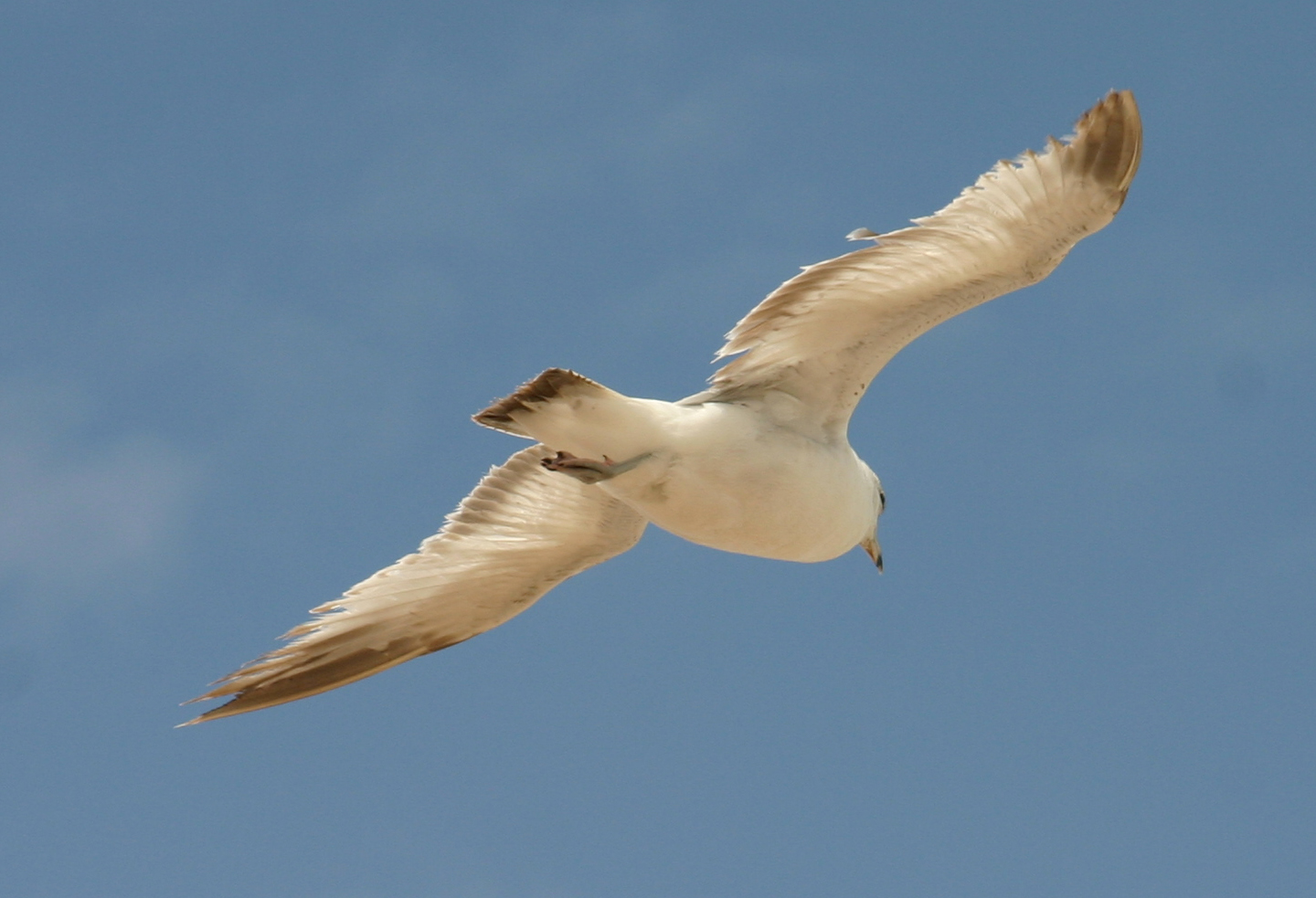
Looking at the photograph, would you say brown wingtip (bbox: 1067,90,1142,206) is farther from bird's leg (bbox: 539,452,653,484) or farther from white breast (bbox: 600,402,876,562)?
bird's leg (bbox: 539,452,653,484)

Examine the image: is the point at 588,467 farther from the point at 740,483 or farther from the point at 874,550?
the point at 874,550

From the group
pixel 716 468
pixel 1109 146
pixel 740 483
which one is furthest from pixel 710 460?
pixel 1109 146

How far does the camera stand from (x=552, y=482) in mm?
11305

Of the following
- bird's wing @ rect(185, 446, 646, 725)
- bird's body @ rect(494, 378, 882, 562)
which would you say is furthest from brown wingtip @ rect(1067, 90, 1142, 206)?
bird's wing @ rect(185, 446, 646, 725)

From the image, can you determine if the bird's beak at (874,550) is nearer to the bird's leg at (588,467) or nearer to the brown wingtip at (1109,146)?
the bird's leg at (588,467)

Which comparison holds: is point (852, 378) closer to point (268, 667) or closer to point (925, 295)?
point (925, 295)

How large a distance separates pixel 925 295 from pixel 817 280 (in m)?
0.63

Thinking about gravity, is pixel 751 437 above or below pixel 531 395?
below

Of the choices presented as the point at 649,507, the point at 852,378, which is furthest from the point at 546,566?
the point at 852,378

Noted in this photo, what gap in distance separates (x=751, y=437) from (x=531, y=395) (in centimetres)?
138

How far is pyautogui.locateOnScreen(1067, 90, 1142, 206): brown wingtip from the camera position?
30.4ft

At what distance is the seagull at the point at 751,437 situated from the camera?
9367 millimetres

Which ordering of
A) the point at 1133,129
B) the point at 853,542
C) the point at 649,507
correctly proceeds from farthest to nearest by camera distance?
the point at 853,542 → the point at 649,507 → the point at 1133,129

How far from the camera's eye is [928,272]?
958 cm
